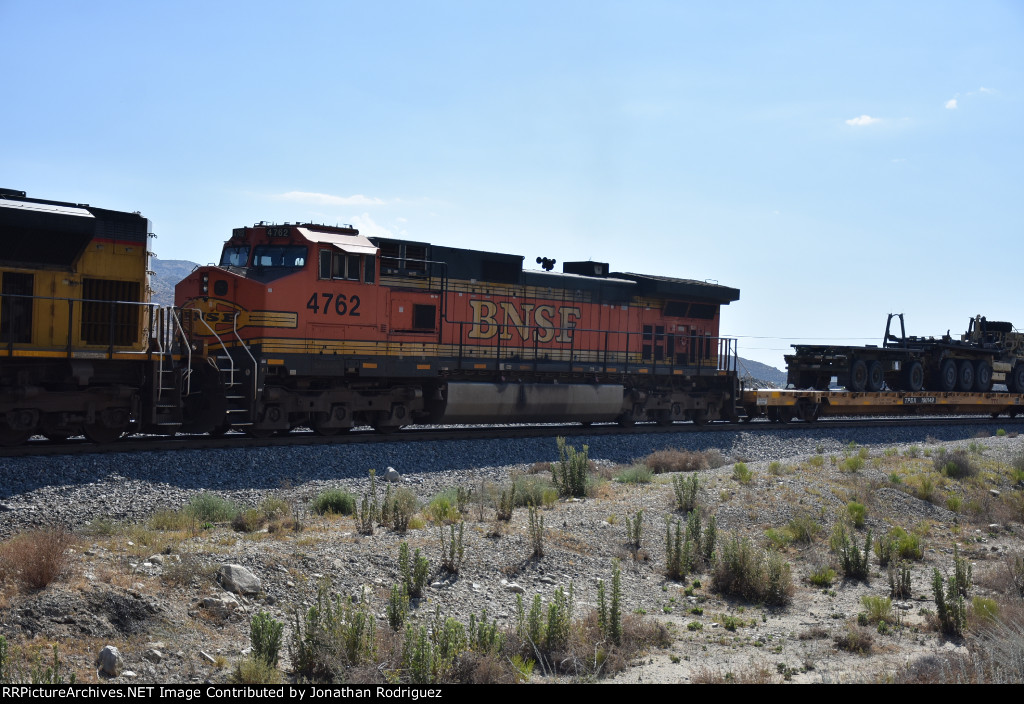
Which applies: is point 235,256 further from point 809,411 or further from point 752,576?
point 809,411

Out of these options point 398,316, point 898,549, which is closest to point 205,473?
point 398,316

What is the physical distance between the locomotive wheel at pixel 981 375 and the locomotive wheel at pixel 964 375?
0.54 meters

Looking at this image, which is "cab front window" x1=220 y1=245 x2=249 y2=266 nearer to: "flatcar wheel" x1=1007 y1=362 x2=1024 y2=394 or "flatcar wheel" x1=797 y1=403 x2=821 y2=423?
"flatcar wheel" x1=797 y1=403 x2=821 y2=423

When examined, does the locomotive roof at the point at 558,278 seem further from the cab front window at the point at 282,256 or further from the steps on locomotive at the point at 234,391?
the steps on locomotive at the point at 234,391

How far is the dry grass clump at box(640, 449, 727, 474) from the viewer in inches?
671

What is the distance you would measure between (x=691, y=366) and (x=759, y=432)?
8.72 feet

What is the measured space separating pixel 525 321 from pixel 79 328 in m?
9.88

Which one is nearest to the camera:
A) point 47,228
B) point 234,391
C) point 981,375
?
point 47,228

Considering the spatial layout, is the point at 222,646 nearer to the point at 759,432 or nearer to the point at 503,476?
the point at 503,476

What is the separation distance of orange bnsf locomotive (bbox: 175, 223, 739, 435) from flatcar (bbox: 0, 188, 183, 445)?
1028 mm

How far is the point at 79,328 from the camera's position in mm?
13641

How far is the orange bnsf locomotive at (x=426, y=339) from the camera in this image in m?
15.8

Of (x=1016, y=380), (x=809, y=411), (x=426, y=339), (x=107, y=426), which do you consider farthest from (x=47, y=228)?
(x=1016, y=380)

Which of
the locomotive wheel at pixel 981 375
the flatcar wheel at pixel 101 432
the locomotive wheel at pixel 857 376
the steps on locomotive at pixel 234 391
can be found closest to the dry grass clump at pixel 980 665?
the steps on locomotive at pixel 234 391
